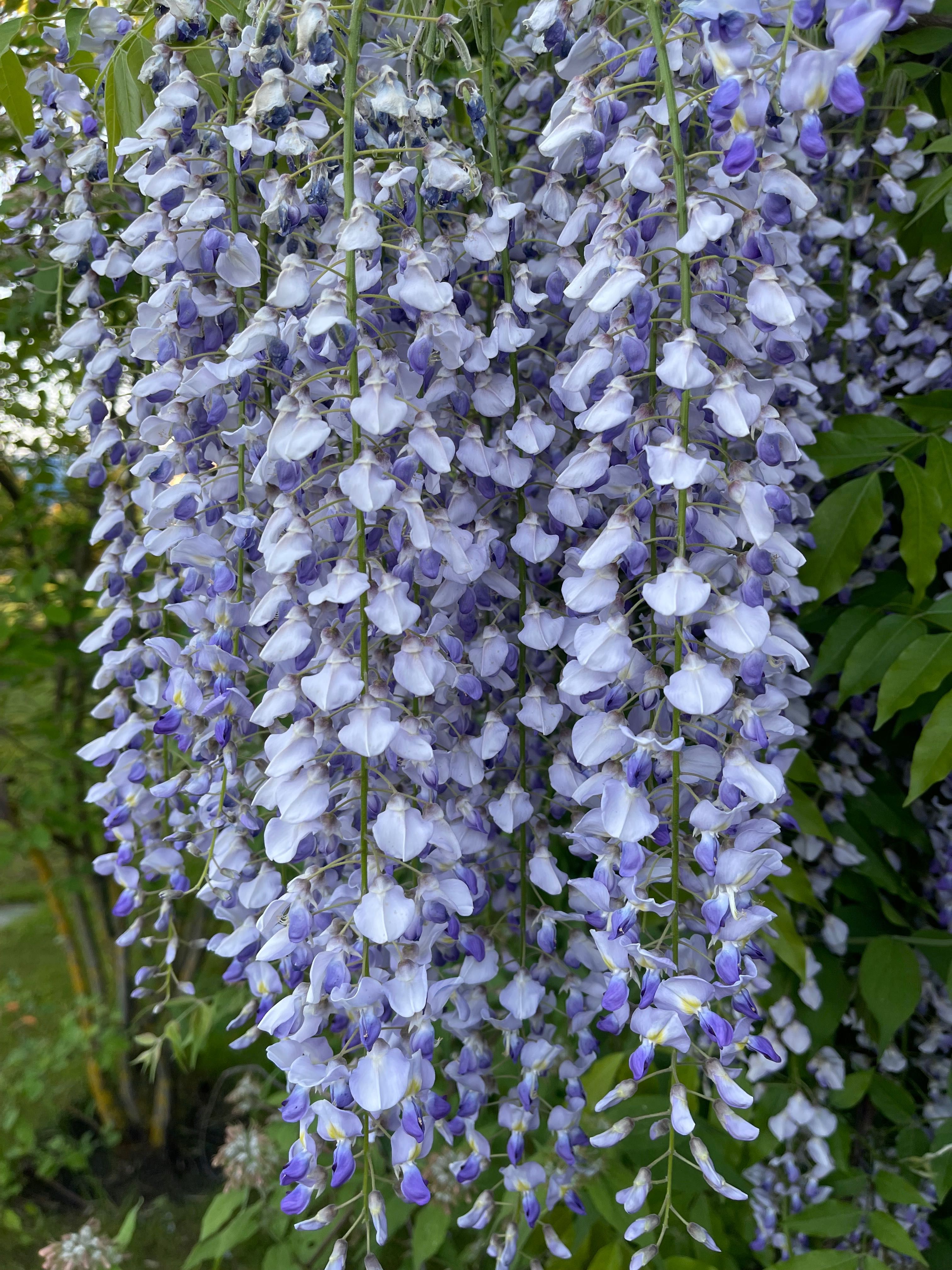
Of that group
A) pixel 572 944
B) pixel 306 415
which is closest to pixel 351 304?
pixel 306 415

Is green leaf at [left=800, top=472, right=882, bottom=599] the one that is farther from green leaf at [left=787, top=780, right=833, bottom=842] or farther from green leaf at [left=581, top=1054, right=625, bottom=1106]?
green leaf at [left=581, top=1054, right=625, bottom=1106]

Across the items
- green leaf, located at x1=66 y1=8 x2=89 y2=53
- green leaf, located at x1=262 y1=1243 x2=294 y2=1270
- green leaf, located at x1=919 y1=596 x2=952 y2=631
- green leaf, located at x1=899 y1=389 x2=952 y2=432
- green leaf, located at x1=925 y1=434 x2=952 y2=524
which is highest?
green leaf, located at x1=66 y1=8 x2=89 y2=53

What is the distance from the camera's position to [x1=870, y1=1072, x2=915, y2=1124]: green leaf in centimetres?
147

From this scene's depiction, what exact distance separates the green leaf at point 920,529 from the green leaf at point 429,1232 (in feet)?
3.51

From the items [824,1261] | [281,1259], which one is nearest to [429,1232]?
[281,1259]

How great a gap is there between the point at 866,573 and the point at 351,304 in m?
0.96

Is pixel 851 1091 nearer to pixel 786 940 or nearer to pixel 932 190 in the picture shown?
pixel 786 940

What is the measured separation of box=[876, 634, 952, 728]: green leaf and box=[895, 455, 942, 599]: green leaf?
0.07 meters

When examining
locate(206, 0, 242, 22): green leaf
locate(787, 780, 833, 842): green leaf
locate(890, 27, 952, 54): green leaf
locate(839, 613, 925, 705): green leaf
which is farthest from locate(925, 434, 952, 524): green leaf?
locate(206, 0, 242, 22): green leaf

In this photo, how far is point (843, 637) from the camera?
1.29 m

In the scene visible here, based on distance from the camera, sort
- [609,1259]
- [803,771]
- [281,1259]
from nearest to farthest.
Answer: [609,1259]
[803,771]
[281,1259]

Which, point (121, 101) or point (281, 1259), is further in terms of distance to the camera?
point (281, 1259)

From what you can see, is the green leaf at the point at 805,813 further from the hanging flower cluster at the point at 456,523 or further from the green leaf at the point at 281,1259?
the green leaf at the point at 281,1259

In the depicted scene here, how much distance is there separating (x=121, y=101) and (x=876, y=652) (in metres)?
1.04
